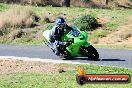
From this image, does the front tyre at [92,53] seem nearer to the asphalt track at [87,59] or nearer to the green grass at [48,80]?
the asphalt track at [87,59]

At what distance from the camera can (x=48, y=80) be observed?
1440 cm

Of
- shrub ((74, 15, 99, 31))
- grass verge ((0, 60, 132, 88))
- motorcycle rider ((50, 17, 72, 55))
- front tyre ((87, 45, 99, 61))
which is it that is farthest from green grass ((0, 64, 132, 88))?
shrub ((74, 15, 99, 31))

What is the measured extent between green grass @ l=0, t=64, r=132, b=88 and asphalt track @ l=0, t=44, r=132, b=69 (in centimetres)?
160

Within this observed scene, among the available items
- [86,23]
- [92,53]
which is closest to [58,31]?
[92,53]

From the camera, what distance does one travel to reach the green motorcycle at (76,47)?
1883 centimetres

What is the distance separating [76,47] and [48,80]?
471 centimetres

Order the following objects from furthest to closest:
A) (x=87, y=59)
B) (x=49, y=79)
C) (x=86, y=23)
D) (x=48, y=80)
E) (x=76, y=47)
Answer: (x=86, y=23) < (x=87, y=59) < (x=76, y=47) < (x=49, y=79) < (x=48, y=80)

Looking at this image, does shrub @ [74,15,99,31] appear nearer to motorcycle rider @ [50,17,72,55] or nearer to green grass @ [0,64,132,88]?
motorcycle rider @ [50,17,72,55]

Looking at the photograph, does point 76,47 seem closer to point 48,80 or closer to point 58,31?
point 58,31

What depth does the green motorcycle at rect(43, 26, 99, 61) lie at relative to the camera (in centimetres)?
1883

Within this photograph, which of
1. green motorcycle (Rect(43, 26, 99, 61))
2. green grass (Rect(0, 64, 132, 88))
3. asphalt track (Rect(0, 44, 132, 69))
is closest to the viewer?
green grass (Rect(0, 64, 132, 88))

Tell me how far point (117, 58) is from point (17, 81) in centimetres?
640

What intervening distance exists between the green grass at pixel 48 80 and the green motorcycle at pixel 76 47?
2112 mm

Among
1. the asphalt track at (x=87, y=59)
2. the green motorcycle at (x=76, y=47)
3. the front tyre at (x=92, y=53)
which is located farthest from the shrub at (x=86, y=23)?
the front tyre at (x=92, y=53)
